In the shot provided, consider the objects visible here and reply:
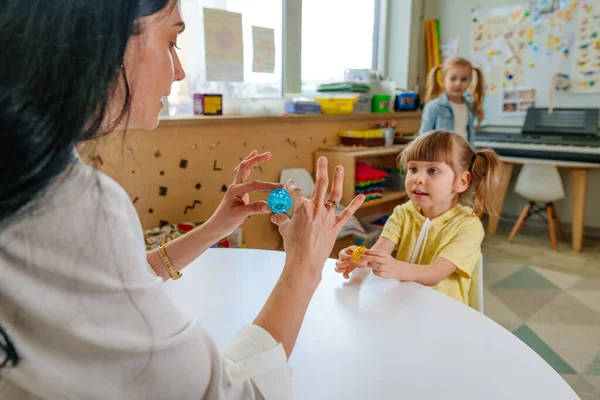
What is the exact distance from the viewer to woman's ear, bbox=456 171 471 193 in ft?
4.72

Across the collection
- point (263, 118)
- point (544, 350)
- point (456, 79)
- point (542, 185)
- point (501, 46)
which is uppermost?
point (501, 46)

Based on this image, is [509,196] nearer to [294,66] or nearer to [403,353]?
[294,66]

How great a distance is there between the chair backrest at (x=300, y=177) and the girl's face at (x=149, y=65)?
84.6 inches

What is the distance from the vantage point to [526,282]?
9.02 feet

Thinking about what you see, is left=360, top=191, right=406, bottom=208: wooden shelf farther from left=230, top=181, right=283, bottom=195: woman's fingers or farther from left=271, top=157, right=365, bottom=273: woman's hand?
left=271, top=157, right=365, bottom=273: woman's hand

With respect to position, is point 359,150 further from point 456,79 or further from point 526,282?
point 526,282

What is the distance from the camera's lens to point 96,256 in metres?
0.42

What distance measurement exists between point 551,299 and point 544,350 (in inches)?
25.4

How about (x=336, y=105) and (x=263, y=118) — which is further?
(x=336, y=105)

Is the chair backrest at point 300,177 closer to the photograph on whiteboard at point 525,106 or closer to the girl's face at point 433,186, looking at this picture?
the girl's face at point 433,186

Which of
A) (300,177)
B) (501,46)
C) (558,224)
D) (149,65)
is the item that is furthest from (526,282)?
(149,65)

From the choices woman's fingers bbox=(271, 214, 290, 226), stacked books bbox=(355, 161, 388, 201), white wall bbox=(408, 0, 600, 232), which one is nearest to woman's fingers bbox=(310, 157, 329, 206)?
woman's fingers bbox=(271, 214, 290, 226)

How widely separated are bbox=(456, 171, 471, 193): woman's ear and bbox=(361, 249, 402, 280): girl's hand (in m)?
0.54

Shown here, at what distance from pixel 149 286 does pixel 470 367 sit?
0.53 meters
